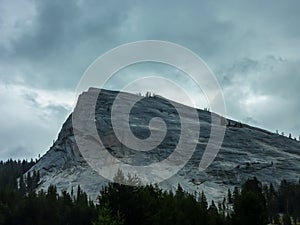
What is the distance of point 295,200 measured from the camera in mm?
154500

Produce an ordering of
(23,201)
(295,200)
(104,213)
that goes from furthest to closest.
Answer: (295,200), (23,201), (104,213)

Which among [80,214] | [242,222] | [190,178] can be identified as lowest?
[242,222]

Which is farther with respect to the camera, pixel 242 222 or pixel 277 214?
pixel 277 214

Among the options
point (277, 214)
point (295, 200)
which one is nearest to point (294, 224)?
point (277, 214)

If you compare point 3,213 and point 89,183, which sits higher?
point 89,183

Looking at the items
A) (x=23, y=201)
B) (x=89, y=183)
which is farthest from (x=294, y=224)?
(x=89, y=183)

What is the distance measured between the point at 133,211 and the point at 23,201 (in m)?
46.7

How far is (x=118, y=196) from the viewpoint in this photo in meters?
51.6

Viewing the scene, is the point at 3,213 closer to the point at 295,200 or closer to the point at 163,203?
the point at 163,203

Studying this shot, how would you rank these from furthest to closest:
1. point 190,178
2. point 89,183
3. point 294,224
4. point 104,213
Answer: point 190,178
point 89,183
point 294,224
point 104,213

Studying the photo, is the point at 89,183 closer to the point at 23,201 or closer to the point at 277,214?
the point at 277,214

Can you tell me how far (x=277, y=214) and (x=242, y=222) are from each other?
97453 millimetres

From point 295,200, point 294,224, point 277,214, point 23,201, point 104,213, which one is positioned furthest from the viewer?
point 295,200

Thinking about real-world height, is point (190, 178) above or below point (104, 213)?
above
